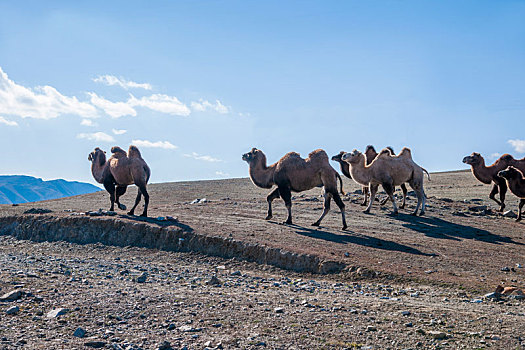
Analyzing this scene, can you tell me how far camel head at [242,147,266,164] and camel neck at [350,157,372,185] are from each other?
3.75 m

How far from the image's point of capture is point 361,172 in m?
17.9

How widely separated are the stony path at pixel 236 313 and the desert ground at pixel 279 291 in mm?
23

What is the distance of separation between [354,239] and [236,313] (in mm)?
7126

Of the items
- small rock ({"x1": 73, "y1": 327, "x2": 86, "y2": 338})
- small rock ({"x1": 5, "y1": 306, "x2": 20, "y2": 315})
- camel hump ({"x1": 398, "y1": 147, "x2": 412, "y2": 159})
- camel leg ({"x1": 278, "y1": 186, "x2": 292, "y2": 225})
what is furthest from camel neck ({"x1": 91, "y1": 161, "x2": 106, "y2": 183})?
small rock ({"x1": 73, "y1": 327, "x2": 86, "y2": 338})

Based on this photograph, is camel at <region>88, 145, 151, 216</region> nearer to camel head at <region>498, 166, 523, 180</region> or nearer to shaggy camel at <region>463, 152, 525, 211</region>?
camel head at <region>498, 166, 523, 180</region>

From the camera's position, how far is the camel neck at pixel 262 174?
52.5 feet

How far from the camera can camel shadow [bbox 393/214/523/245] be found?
1423cm

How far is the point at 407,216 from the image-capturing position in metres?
17.8

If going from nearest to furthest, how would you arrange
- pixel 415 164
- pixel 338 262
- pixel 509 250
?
pixel 338 262 < pixel 509 250 < pixel 415 164

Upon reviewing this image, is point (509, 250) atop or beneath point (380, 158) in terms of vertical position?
beneath

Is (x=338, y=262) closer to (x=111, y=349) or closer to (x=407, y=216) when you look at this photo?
(x=111, y=349)

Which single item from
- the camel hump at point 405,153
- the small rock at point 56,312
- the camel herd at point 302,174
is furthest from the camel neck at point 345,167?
the small rock at point 56,312

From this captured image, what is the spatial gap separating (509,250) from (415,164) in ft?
22.8

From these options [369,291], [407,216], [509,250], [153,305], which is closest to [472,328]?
[369,291]
